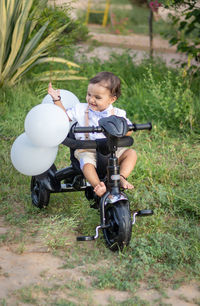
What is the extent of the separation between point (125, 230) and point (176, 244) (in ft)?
1.28

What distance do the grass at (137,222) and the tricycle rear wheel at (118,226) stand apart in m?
0.08

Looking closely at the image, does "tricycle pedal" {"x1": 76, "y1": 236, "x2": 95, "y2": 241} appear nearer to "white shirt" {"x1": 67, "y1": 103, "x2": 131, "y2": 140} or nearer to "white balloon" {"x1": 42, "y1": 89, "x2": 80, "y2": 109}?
"white shirt" {"x1": 67, "y1": 103, "x2": 131, "y2": 140}

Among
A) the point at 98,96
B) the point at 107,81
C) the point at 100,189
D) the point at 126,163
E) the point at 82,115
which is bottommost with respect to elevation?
the point at 100,189

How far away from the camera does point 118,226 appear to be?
3.14 m

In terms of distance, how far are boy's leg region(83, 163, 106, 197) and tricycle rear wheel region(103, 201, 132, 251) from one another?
0.38ft

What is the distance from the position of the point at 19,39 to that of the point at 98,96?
3.05 m

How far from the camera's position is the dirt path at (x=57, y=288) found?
2697mm

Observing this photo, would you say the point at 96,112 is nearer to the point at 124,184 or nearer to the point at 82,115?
the point at 82,115

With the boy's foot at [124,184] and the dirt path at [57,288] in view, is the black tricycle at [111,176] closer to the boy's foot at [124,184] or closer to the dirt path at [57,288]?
the boy's foot at [124,184]

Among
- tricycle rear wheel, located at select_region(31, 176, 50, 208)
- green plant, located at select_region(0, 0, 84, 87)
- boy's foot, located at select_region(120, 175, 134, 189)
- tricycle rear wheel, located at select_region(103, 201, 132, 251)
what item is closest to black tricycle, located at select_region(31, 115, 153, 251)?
tricycle rear wheel, located at select_region(103, 201, 132, 251)

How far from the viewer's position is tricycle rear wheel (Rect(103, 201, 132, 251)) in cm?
310

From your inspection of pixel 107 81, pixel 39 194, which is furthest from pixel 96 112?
pixel 39 194

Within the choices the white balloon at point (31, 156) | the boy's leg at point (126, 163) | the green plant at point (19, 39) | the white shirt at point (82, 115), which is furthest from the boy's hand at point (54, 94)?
the green plant at point (19, 39)

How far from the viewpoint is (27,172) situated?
345 cm
